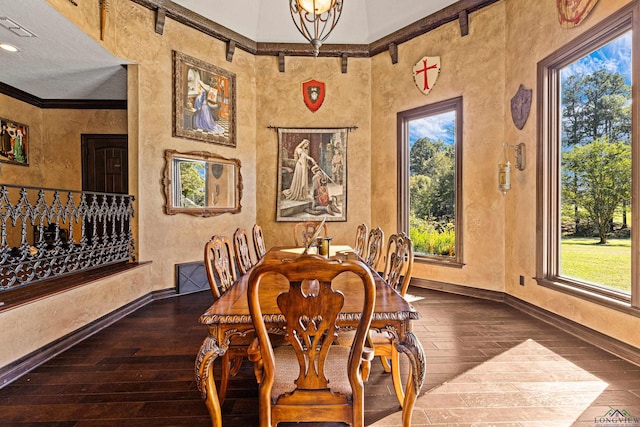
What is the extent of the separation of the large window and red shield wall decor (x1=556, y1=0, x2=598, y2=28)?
0.19 metres

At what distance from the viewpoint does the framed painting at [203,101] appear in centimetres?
471

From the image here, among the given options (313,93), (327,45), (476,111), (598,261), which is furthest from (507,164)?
(327,45)

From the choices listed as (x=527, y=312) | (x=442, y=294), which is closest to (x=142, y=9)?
(x=442, y=294)

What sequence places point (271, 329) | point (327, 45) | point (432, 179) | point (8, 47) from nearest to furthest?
point (271, 329) < point (8, 47) < point (432, 179) < point (327, 45)

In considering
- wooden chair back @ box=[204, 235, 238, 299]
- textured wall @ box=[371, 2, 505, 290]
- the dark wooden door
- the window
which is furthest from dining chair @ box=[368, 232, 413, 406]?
the dark wooden door

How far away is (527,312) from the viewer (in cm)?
381

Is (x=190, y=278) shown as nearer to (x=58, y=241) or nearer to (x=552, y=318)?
(x=58, y=241)

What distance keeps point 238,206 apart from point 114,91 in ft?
9.21

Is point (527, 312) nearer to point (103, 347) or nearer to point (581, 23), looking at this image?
point (581, 23)

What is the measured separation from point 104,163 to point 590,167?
717 centimetres

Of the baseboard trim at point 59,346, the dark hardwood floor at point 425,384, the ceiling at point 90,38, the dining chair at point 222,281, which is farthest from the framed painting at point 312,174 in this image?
the dining chair at point 222,281

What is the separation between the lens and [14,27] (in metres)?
3.40

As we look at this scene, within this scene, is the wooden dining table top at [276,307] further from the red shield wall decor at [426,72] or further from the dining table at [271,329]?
the red shield wall decor at [426,72]

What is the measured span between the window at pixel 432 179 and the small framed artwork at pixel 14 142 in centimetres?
632
